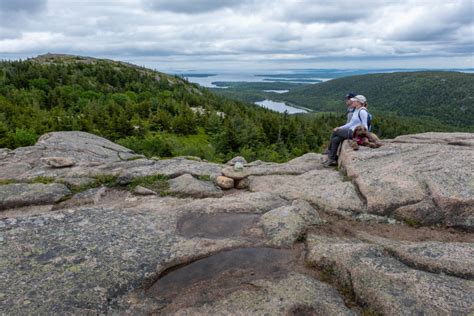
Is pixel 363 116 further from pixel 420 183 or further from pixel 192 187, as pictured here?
pixel 192 187

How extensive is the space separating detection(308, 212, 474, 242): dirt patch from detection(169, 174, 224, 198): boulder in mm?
4151

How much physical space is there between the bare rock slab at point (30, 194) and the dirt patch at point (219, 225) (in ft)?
16.6

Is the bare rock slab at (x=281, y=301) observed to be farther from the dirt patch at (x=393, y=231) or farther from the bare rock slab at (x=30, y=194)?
the bare rock slab at (x=30, y=194)

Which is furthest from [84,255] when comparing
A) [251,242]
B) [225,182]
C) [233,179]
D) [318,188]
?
[318,188]

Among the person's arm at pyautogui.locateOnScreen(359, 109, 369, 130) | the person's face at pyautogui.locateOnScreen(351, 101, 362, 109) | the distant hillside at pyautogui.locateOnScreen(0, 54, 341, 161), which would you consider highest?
the person's face at pyautogui.locateOnScreen(351, 101, 362, 109)

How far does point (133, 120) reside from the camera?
50.5m

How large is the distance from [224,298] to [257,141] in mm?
47826

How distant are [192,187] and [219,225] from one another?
3276 millimetres

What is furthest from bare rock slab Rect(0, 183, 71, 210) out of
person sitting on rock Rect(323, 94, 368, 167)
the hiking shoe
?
person sitting on rock Rect(323, 94, 368, 167)

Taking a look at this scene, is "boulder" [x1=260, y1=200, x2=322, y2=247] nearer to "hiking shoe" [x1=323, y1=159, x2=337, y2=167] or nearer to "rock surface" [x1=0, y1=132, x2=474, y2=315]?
"rock surface" [x1=0, y1=132, x2=474, y2=315]

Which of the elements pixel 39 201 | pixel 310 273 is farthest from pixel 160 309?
pixel 39 201

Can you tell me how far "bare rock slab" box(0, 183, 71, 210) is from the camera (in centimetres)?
1048

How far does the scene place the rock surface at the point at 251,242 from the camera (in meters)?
5.88

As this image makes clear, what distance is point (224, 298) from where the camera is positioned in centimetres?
597
